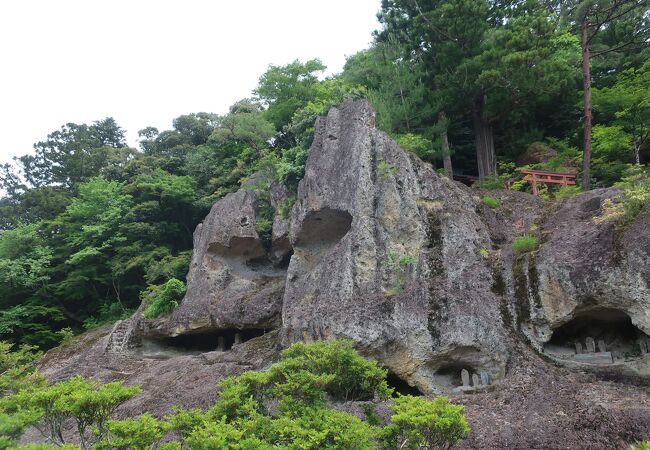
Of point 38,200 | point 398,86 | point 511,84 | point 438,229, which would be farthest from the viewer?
point 38,200

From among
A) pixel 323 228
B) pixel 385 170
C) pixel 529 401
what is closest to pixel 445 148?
pixel 385 170

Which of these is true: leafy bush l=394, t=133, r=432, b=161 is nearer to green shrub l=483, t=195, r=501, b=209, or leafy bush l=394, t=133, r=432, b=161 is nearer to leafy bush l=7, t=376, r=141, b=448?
green shrub l=483, t=195, r=501, b=209

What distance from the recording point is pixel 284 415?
8594 mm

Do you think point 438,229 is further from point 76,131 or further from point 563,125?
point 76,131

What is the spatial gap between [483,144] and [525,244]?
9556 millimetres

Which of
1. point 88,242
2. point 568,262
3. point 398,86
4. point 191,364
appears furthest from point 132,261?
point 568,262

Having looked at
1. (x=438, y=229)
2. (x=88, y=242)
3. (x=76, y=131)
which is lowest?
(x=438, y=229)

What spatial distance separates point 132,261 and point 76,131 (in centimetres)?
2351

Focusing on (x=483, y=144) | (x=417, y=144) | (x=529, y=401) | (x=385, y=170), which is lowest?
(x=529, y=401)

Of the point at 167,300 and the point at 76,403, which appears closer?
the point at 76,403

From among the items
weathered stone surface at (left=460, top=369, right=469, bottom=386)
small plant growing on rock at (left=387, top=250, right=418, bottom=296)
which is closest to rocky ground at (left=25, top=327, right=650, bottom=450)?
weathered stone surface at (left=460, top=369, right=469, bottom=386)

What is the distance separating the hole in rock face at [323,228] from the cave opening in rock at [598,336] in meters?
7.75

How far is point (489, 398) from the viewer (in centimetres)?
1146

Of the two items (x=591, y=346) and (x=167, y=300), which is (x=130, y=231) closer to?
(x=167, y=300)
